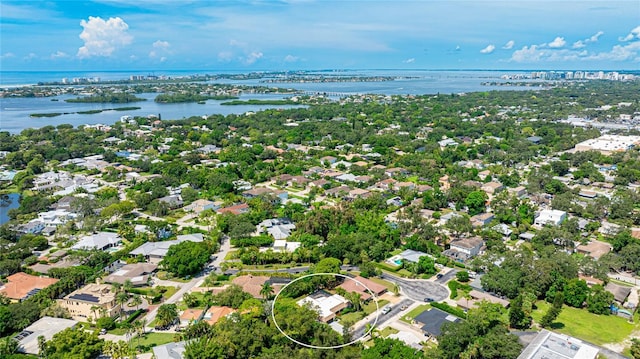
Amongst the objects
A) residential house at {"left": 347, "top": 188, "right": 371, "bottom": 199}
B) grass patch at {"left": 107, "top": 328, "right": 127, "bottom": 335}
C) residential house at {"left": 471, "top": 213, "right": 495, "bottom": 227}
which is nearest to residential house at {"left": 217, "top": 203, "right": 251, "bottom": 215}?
residential house at {"left": 347, "top": 188, "right": 371, "bottom": 199}

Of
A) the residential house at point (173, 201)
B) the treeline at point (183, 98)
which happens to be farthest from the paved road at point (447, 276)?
the treeline at point (183, 98)

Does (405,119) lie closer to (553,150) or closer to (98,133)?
(553,150)

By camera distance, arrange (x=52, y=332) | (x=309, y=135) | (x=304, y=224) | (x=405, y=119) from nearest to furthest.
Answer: (x=52, y=332) < (x=304, y=224) < (x=309, y=135) < (x=405, y=119)

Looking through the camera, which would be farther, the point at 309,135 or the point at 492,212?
the point at 309,135

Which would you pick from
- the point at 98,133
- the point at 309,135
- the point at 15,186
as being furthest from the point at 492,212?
the point at 98,133

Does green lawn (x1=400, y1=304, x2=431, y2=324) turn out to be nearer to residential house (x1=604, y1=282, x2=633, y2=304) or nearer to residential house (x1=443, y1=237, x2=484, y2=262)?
residential house (x1=443, y1=237, x2=484, y2=262)

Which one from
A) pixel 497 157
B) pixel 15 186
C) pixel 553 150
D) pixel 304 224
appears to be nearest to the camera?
Answer: pixel 304 224
